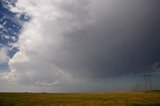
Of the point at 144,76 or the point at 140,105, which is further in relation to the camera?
the point at 144,76

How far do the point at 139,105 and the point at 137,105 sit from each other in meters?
0.43

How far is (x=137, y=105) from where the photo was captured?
41.8 m

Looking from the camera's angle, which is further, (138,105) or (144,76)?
(144,76)

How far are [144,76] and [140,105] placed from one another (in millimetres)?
108289

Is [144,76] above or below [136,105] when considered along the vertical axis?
above

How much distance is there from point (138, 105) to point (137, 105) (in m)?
0.22

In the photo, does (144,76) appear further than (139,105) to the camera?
Yes

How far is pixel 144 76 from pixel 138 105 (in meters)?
108

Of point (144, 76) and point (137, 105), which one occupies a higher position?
point (144, 76)

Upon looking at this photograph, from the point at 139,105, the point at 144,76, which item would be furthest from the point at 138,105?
the point at 144,76

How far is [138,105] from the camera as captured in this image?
41.8m

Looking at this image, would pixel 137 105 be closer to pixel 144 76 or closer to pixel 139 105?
pixel 139 105

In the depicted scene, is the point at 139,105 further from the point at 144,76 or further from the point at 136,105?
the point at 144,76

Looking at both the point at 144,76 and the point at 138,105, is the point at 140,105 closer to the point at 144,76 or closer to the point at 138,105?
the point at 138,105
